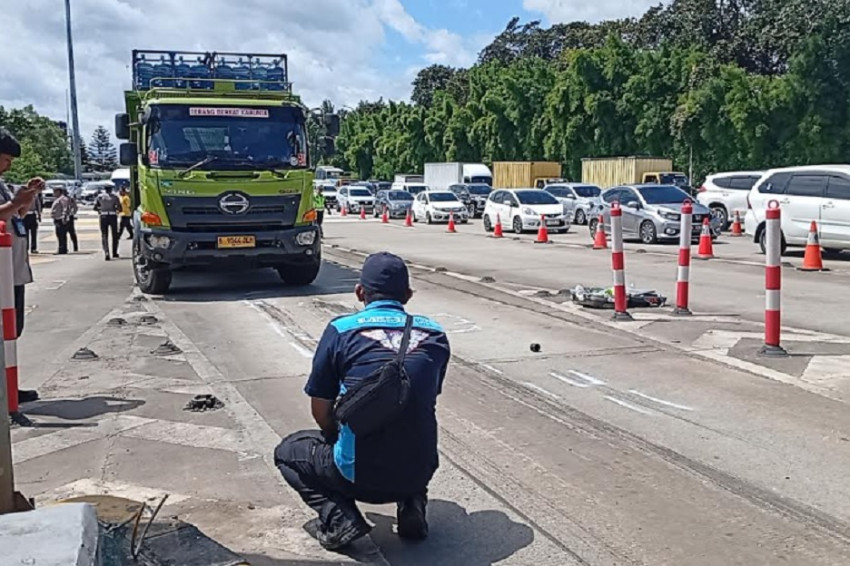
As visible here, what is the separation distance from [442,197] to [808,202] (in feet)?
75.2

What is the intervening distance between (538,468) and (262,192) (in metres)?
8.88

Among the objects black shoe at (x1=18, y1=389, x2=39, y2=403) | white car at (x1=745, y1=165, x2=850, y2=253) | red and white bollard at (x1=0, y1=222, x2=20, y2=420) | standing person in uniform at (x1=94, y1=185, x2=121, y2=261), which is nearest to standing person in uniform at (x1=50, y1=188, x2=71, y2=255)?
standing person in uniform at (x1=94, y1=185, x2=121, y2=261)

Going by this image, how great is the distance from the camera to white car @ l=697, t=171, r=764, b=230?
94.7 feet

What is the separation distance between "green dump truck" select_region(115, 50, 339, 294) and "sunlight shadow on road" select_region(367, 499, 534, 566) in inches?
361

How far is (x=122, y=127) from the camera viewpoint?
49.3 feet

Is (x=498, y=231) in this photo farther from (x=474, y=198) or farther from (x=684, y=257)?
(x=684, y=257)

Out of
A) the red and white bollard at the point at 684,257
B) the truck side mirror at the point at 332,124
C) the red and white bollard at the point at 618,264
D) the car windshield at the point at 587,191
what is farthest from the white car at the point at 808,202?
the car windshield at the point at 587,191

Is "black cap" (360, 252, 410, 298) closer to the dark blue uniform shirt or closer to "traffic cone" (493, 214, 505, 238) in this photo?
the dark blue uniform shirt

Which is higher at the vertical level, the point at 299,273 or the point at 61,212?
the point at 61,212

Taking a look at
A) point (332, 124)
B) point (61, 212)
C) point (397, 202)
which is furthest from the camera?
point (397, 202)

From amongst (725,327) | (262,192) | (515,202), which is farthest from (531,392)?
(515,202)

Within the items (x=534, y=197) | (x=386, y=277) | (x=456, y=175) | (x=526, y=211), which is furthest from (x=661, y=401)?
(x=456, y=175)

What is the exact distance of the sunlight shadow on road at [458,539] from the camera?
456 cm

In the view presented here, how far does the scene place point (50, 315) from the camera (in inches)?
512
